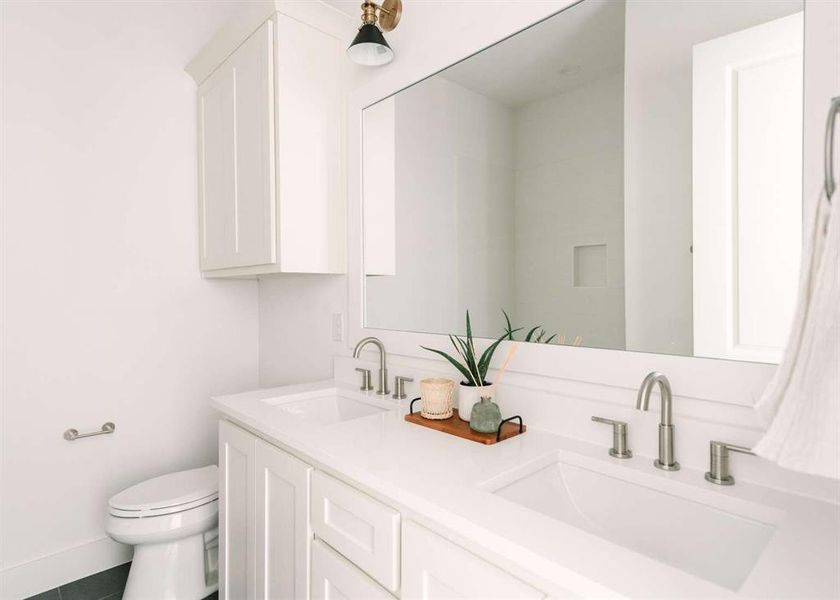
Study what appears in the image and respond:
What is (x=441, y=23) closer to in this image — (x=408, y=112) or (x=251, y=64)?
(x=408, y=112)

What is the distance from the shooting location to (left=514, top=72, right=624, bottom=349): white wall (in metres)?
1.09

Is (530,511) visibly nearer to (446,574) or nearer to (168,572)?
(446,574)

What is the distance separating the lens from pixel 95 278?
2.02 meters

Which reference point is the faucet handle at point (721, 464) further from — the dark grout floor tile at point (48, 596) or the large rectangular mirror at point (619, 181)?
the dark grout floor tile at point (48, 596)

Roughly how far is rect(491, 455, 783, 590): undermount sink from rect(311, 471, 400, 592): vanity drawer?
22cm

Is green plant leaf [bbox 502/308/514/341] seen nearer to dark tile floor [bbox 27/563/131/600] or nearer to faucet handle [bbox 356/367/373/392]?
faucet handle [bbox 356/367/373/392]

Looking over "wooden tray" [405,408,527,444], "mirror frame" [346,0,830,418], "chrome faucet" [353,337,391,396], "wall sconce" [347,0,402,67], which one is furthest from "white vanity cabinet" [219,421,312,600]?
"wall sconce" [347,0,402,67]

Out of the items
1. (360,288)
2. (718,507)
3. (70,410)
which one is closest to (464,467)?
(718,507)

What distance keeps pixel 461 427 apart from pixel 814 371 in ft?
2.51

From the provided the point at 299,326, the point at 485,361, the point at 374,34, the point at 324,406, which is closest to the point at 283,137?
the point at 374,34

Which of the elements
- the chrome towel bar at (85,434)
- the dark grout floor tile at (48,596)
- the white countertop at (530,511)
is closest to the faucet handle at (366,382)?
the white countertop at (530,511)

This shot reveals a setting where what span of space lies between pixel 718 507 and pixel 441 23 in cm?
149

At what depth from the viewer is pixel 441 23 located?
4.91ft

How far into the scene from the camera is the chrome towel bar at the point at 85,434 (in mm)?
1931
